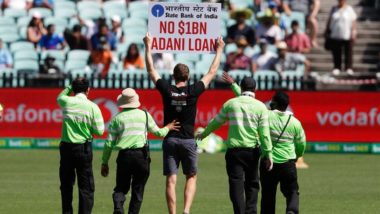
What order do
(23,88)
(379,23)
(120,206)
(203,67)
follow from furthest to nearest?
(379,23), (203,67), (23,88), (120,206)

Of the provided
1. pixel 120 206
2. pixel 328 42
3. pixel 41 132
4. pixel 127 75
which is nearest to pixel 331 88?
pixel 328 42

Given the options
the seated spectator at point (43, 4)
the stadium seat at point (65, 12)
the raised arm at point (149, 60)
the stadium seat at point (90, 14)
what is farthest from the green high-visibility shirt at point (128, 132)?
the seated spectator at point (43, 4)

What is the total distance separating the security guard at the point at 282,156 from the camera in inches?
691

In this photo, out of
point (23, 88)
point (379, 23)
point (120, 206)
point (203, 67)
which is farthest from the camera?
point (379, 23)

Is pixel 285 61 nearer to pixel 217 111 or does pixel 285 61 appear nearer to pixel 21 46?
pixel 217 111

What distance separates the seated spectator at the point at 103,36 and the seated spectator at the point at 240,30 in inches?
127

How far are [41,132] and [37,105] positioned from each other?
0.68 m

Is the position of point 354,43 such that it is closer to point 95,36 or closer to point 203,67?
point 203,67

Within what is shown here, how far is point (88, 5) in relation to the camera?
38562mm

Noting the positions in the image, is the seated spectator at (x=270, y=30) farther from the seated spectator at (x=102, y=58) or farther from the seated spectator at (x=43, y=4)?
the seated spectator at (x=43, y=4)

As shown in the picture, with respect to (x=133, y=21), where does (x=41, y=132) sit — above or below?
below

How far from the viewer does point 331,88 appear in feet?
113

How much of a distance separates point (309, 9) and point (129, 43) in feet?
18.4

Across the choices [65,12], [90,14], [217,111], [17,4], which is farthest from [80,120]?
[17,4]
